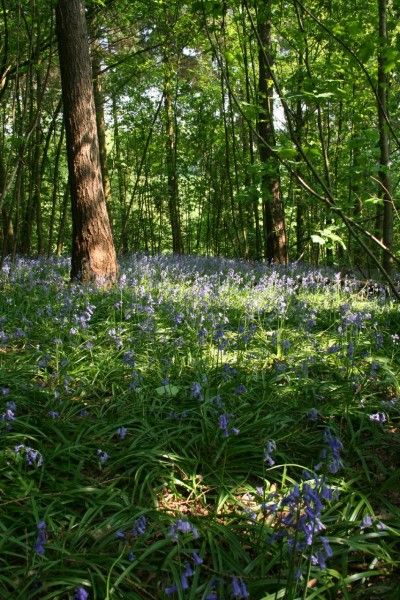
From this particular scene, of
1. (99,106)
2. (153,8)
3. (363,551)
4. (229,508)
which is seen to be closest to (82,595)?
(229,508)

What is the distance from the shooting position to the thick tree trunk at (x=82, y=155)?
6.52m

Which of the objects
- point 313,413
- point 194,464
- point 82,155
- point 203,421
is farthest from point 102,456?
point 82,155

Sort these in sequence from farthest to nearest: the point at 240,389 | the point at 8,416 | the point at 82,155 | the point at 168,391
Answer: the point at 82,155 < the point at 168,391 < the point at 240,389 < the point at 8,416

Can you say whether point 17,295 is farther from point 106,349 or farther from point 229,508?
point 229,508

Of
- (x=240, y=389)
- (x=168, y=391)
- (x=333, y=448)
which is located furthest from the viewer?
(x=168, y=391)

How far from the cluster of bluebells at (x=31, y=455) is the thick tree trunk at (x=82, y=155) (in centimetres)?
412

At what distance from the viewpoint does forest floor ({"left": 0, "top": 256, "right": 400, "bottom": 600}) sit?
179cm

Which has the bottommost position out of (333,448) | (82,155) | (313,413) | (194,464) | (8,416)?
(194,464)

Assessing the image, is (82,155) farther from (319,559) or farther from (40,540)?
(319,559)

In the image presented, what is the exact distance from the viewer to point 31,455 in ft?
7.77

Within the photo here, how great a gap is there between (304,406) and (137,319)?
228cm

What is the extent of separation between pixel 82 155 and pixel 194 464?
513cm

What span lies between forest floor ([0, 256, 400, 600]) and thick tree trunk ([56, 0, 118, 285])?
169cm

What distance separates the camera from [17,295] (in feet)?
18.9
